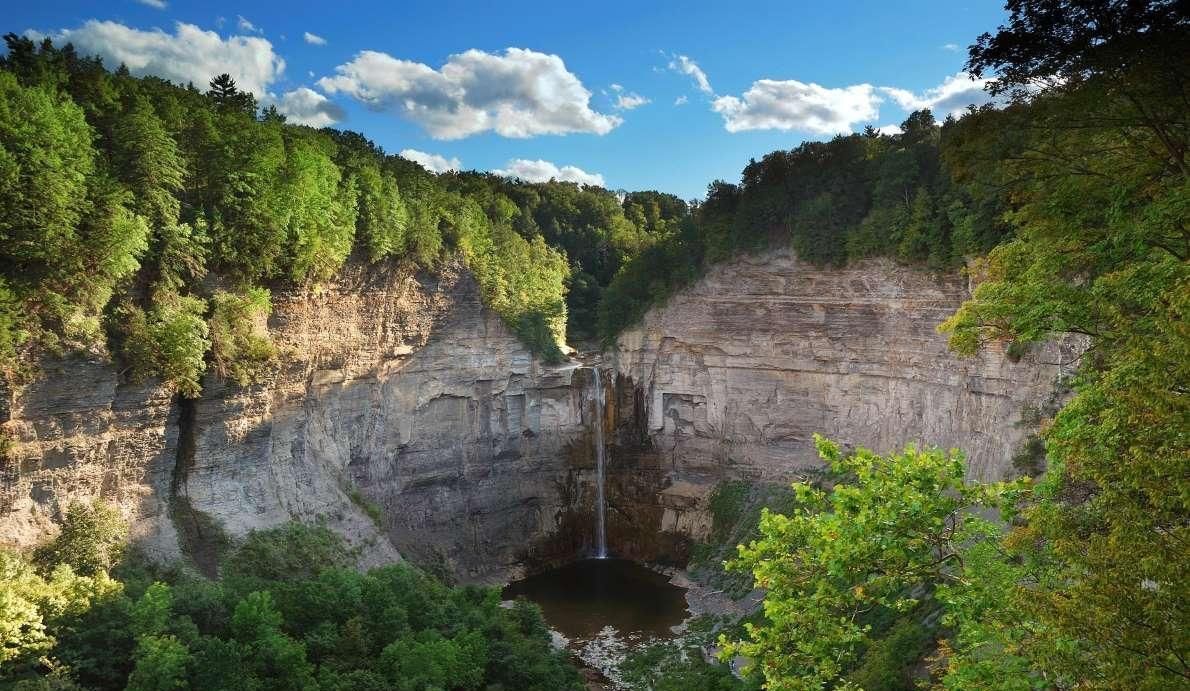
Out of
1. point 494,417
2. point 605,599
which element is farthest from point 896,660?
point 494,417

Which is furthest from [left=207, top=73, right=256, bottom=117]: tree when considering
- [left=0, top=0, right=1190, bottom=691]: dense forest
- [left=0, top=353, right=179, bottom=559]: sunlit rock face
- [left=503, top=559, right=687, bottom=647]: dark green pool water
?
[left=503, top=559, right=687, bottom=647]: dark green pool water

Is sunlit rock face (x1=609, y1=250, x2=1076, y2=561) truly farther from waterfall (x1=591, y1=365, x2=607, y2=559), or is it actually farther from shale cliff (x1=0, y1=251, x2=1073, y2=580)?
waterfall (x1=591, y1=365, x2=607, y2=559)

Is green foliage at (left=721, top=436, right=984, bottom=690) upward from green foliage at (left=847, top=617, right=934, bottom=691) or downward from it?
upward

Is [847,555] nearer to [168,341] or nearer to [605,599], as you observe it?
[168,341]

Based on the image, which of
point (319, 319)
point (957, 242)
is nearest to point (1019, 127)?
point (957, 242)

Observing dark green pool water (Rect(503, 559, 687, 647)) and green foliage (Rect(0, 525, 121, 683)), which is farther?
dark green pool water (Rect(503, 559, 687, 647))

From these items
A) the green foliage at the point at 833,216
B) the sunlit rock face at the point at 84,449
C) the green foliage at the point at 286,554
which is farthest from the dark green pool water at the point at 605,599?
the sunlit rock face at the point at 84,449

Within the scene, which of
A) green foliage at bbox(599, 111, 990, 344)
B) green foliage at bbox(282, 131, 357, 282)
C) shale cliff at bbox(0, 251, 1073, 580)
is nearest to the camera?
shale cliff at bbox(0, 251, 1073, 580)
